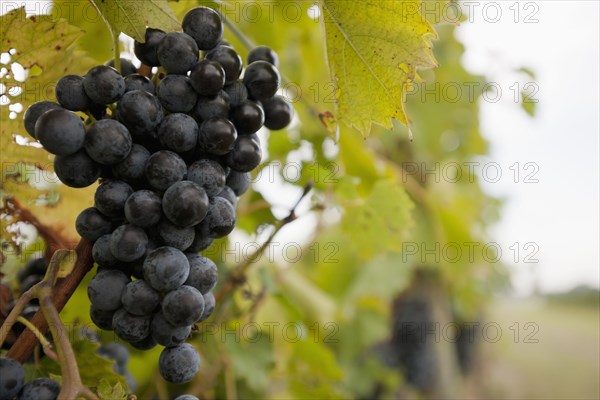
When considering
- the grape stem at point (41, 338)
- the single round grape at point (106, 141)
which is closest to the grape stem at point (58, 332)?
the grape stem at point (41, 338)

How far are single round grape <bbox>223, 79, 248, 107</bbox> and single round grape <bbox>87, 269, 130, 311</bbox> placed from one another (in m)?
0.22

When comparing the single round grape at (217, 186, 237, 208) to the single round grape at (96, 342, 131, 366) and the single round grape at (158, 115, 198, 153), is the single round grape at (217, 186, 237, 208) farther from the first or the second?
the single round grape at (96, 342, 131, 366)

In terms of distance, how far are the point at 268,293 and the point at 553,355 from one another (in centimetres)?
602

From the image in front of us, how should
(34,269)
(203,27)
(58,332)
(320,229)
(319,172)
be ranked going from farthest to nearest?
(320,229)
(319,172)
(34,269)
(203,27)
(58,332)

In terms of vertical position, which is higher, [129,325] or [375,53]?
[375,53]

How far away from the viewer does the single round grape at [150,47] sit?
59 centimetres

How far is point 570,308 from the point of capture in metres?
9.80

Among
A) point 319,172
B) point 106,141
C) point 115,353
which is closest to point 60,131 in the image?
point 106,141

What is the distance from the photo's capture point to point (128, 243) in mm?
504

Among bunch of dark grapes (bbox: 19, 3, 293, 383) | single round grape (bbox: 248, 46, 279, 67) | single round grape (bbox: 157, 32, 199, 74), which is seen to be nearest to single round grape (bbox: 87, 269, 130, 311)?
bunch of dark grapes (bbox: 19, 3, 293, 383)

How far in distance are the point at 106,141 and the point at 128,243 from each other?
10 centimetres

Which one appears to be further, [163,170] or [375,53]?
[375,53]

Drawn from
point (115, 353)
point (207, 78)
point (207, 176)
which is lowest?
point (115, 353)

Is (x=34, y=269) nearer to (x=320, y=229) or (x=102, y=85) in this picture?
(x=102, y=85)
